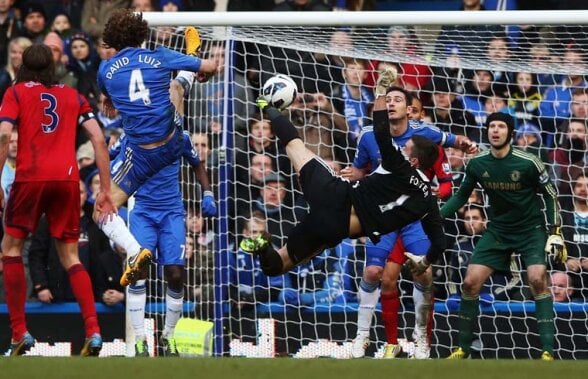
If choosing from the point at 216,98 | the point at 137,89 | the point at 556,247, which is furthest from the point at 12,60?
the point at 556,247

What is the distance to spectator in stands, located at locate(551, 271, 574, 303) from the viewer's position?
1154 cm

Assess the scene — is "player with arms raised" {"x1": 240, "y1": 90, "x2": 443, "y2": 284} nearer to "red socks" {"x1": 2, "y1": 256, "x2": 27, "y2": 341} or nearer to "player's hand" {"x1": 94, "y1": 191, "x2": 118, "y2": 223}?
"player's hand" {"x1": 94, "y1": 191, "x2": 118, "y2": 223}

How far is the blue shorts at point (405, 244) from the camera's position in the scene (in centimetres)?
1029

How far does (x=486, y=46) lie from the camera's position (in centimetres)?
1141

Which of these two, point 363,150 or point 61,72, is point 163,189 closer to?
point 363,150

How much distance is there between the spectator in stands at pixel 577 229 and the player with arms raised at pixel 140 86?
377cm

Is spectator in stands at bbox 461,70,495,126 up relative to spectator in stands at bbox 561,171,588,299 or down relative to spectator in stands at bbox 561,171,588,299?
up

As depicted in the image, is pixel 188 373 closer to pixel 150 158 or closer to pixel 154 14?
pixel 150 158

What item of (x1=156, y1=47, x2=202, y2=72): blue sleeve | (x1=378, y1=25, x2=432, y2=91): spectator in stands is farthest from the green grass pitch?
(x1=378, y1=25, x2=432, y2=91): spectator in stands

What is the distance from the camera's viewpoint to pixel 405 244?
406 inches

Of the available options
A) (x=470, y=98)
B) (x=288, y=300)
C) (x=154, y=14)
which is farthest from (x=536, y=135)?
(x=154, y=14)

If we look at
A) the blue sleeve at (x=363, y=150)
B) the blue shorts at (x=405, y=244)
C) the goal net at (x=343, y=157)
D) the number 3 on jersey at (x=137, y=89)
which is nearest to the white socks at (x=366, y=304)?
the blue shorts at (x=405, y=244)

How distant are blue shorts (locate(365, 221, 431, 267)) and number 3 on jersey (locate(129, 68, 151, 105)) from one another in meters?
2.20

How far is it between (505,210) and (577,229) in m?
1.43
